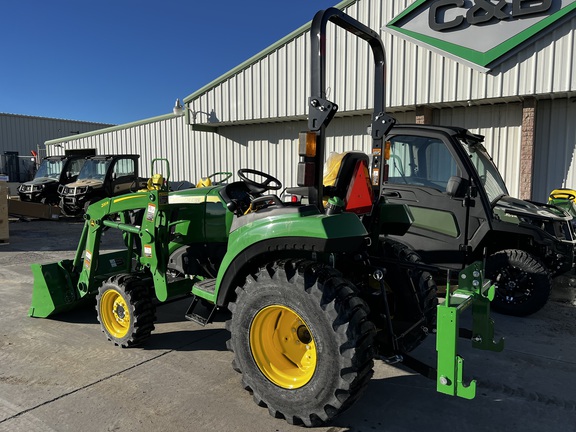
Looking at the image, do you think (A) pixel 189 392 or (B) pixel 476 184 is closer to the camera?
(A) pixel 189 392

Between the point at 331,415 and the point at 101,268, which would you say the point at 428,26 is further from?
the point at 331,415

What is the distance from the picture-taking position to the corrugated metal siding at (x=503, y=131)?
939 centimetres

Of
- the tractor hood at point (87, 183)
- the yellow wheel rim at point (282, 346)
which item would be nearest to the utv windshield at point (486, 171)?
the yellow wheel rim at point (282, 346)

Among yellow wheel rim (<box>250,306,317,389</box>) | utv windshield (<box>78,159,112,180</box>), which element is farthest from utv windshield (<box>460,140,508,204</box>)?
utv windshield (<box>78,159,112,180</box>)

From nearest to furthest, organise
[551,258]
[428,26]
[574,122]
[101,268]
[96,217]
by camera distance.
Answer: [96,217] < [101,268] < [551,258] < [574,122] < [428,26]

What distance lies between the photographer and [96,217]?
4387mm

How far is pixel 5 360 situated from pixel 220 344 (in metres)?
1.76

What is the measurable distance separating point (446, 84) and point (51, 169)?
13289mm

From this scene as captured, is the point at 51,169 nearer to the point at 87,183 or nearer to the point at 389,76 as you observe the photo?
the point at 87,183

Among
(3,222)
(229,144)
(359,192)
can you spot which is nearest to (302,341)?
(359,192)

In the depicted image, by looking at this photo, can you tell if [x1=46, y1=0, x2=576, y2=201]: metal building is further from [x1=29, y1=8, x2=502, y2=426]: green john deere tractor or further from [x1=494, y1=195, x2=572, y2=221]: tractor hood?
[x1=29, y1=8, x2=502, y2=426]: green john deere tractor

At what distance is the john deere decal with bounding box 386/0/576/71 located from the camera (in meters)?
8.30

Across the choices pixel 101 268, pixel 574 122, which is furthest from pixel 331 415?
pixel 574 122

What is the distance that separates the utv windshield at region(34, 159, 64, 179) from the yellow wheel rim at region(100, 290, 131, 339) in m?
13.2
